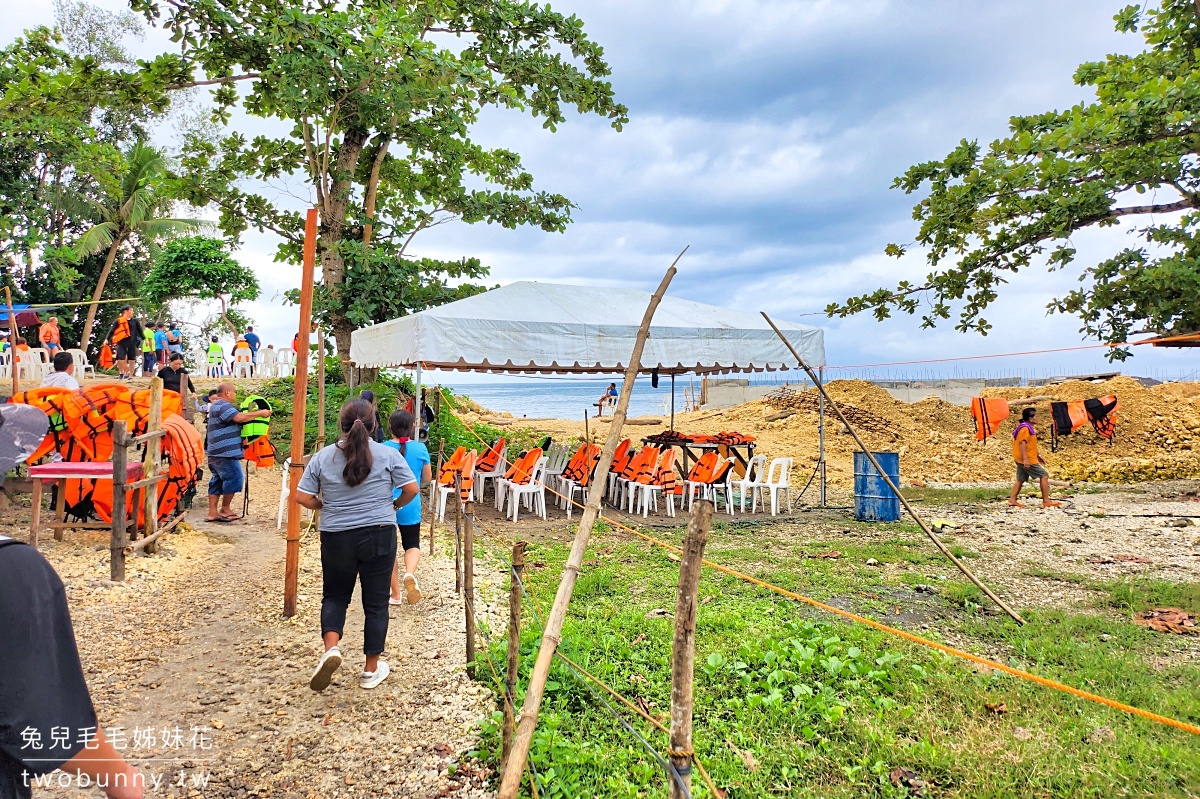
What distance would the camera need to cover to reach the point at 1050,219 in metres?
8.30

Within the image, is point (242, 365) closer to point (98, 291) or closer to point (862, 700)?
point (98, 291)

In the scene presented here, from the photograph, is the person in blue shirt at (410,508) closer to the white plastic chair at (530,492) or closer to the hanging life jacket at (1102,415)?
the white plastic chair at (530,492)

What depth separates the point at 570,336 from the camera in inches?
330

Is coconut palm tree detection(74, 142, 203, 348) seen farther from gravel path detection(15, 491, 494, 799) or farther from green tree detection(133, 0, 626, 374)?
gravel path detection(15, 491, 494, 799)

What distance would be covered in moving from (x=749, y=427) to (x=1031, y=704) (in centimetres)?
1760

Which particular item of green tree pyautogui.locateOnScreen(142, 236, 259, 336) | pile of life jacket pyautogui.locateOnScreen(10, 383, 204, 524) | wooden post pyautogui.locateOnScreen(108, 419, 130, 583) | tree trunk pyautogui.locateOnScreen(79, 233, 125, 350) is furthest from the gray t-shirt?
tree trunk pyautogui.locateOnScreen(79, 233, 125, 350)

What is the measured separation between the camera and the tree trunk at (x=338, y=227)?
1164 centimetres

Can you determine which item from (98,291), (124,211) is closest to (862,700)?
(98,291)

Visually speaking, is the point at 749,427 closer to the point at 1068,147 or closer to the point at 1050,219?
the point at 1050,219

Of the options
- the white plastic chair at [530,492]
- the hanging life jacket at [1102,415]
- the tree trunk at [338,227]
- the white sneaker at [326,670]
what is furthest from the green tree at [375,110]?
the hanging life jacket at [1102,415]

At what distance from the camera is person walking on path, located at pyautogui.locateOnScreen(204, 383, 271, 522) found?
7535 mm

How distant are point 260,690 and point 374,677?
0.61 meters

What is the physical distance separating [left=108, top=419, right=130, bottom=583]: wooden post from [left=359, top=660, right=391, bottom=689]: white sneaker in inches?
116

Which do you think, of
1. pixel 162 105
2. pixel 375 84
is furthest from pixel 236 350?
pixel 375 84
